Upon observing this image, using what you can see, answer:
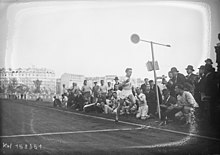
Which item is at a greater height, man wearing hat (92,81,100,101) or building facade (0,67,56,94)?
building facade (0,67,56,94)

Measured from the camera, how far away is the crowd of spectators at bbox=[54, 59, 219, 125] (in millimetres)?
3182

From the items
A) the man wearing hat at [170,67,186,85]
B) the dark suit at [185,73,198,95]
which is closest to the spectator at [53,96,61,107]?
the man wearing hat at [170,67,186,85]

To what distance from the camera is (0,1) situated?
3.20 meters

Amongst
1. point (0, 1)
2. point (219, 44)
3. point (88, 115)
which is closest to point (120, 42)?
point (88, 115)

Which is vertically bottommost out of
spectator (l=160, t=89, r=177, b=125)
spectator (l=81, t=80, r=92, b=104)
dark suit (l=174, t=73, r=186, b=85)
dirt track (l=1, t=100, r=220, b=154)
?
dirt track (l=1, t=100, r=220, b=154)

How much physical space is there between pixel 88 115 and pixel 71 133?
0.87 feet

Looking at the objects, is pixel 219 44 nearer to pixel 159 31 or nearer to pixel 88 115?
pixel 159 31

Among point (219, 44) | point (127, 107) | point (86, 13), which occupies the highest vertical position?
point (86, 13)

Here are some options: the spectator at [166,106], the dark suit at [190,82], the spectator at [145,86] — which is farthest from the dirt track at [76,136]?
the dark suit at [190,82]

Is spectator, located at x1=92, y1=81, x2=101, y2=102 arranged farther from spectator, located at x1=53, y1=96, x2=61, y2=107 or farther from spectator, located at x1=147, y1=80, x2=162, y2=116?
spectator, located at x1=147, y1=80, x2=162, y2=116

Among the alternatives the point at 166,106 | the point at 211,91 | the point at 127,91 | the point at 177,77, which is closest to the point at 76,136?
A: the point at 127,91

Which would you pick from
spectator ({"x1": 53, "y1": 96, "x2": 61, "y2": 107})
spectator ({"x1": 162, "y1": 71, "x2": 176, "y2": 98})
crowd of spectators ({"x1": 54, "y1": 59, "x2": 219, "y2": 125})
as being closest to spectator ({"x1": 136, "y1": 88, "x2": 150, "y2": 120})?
crowd of spectators ({"x1": 54, "y1": 59, "x2": 219, "y2": 125})

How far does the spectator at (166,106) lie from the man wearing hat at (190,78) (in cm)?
22

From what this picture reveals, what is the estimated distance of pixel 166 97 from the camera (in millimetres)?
3201
